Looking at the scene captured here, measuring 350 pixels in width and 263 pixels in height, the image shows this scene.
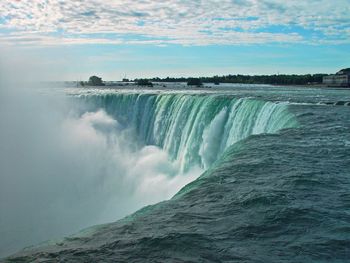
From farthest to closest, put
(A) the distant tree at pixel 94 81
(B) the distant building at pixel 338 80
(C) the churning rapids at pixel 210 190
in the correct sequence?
(A) the distant tree at pixel 94 81, (B) the distant building at pixel 338 80, (C) the churning rapids at pixel 210 190

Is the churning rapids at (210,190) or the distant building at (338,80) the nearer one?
the churning rapids at (210,190)

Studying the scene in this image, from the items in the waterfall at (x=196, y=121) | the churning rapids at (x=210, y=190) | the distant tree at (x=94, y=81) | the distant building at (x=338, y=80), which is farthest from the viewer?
the distant tree at (x=94, y=81)

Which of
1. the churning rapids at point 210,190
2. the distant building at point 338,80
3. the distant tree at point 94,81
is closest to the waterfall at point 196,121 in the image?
the churning rapids at point 210,190

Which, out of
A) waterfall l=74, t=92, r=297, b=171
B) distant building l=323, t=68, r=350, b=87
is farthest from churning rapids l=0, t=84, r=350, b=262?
distant building l=323, t=68, r=350, b=87

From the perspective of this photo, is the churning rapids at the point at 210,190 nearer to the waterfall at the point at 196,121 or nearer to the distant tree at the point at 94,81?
the waterfall at the point at 196,121

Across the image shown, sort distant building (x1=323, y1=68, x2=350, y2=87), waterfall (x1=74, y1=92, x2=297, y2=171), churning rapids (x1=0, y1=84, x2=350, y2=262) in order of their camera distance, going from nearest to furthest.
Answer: churning rapids (x1=0, y1=84, x2=350, y2=262) → waterfall (x1=74, y1=92, x2=297, y2=171) → distant building (x1=323, y1=68, x2=350, y2=87)

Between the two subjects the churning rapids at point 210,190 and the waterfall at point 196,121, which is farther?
the waterfall at point 196,121

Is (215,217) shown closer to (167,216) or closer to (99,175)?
(167,216)

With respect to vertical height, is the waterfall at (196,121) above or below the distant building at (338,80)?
below

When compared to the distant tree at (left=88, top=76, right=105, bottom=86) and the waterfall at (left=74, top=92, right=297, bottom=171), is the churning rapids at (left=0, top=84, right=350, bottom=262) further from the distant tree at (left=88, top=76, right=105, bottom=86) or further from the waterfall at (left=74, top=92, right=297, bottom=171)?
the distant tree at (left=88, top=76, right=105, bottom=86)

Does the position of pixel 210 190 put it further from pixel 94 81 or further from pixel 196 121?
pixel 94 81
